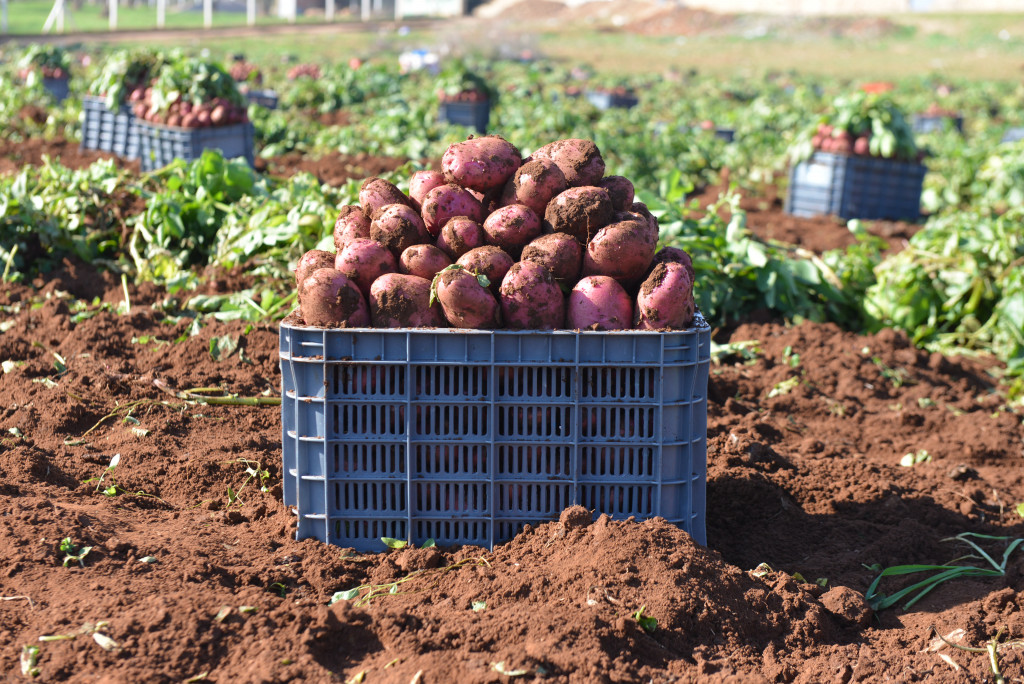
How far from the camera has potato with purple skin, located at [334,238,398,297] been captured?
301cm

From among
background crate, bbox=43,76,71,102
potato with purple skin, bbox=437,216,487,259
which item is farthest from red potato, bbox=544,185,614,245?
background crate, bbox=43,76,71,102

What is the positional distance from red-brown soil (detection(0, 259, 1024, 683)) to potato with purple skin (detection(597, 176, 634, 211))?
3.56 feet

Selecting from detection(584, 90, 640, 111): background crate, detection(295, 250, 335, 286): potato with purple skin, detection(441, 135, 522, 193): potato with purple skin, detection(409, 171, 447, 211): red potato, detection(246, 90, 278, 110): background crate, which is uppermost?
detection(584, 90, 640, 111): background crate

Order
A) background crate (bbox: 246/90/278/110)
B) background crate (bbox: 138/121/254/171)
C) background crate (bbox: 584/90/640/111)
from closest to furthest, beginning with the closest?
background crate (bbox: 138/121/254/171)
background crate (bbox: 246/90/278/110)
background crate (bbox: 584/90/640/111)

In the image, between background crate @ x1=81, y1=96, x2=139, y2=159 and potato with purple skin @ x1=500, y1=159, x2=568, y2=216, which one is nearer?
potato with purple skin @ x1=500, y1=159, x2=568, y2=216

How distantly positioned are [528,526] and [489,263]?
0.82 meters

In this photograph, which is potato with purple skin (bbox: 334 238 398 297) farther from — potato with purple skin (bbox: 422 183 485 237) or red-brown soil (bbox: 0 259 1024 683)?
red-brown soil (bbox: 0 259 1024 683)

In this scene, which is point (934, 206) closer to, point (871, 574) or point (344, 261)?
point (871, 574)

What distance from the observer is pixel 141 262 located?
5.64m

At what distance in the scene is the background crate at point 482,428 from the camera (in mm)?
2801

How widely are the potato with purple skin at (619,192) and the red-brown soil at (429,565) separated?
1.09 meters

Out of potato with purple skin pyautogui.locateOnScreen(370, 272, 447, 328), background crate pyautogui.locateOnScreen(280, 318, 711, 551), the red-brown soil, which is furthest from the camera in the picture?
potato with purple skin pyautogui.locateOnScreen(370, 272, 447, 328)

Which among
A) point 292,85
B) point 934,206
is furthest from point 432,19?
point 934,206

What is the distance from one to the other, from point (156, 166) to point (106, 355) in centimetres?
459
